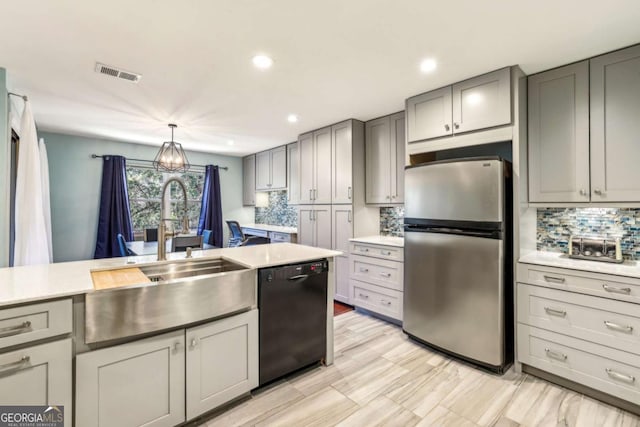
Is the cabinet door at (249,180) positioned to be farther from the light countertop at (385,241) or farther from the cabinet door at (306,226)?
the light countertop at (385,241)

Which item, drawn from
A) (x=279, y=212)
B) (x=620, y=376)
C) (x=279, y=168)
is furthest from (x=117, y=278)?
(x=279, y=212)

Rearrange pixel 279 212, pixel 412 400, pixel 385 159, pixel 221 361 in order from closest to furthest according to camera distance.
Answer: pixel 221 361 → pixel 412 400 → pixel 385 159 → pixel 279 212

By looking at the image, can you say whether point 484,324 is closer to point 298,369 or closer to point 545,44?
point 298,369

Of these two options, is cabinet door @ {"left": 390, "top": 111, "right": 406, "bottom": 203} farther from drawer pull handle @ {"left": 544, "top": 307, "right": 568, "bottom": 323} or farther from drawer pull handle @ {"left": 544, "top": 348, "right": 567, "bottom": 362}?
drawer pull handle @ {"left": 544, "top": 348, "right": 567, "bottom": 362}

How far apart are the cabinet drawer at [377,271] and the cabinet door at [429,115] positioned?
4.41ft

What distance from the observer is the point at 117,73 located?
2.42 m

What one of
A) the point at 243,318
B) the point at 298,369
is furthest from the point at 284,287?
the point at 298,369

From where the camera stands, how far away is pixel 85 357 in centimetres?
133

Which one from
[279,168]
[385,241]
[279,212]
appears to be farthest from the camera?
[279,212]

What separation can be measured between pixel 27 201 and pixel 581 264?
14.8ft

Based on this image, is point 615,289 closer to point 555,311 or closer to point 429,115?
point 555,311

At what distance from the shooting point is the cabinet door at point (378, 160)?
355 centimetres

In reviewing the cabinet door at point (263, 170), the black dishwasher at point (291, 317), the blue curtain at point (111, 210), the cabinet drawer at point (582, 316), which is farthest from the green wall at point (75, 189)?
the cabinet drawer at point (582, 316)

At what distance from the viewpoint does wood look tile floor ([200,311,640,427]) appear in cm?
175
